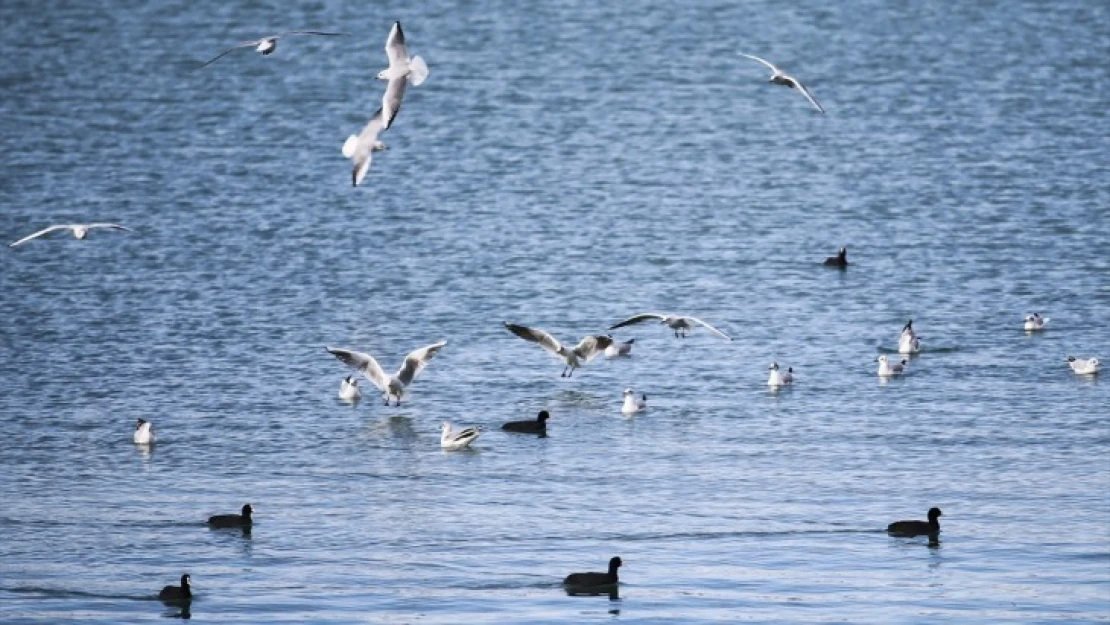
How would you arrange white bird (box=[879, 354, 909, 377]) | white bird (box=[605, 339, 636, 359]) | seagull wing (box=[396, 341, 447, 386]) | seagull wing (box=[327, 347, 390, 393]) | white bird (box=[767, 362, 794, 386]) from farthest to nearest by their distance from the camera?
white bird (box=[605, 339, 636, 359]) < white bird (box=[879, 354, 909, 377]) < white bird (box=[767, 362, 794, 386]) < seagull wing (box=[327, 347, 390, 393]) < seagull wing (box=[396, 341, 447, 386])

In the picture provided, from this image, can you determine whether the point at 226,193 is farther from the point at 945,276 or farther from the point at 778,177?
the point at 945,276

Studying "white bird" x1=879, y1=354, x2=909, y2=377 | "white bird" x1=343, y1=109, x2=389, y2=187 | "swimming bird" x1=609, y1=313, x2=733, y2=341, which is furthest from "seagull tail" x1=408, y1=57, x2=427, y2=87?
"white bird" x1=879, y1=354, x2=909, y2=377

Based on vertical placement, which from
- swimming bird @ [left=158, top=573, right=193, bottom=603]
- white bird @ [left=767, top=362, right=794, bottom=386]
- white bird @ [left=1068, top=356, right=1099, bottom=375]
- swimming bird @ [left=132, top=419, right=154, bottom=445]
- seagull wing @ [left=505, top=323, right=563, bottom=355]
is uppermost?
seagull wing @ [left=505, top=323, right=563, bottom=355]

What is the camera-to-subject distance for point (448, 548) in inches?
1439

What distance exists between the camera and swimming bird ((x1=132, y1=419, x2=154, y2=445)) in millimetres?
41688

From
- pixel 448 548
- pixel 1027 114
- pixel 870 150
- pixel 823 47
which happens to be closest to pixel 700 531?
pixel 448 548

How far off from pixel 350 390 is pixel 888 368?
31.2 feet

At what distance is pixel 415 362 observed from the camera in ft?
141

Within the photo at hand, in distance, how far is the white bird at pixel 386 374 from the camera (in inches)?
1678

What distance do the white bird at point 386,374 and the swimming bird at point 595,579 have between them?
8392 millimetres

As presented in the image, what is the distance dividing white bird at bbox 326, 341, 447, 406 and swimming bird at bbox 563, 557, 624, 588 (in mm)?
8392

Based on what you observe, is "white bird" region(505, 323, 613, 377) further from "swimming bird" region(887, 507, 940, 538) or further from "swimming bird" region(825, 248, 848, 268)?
"swimming bird" region(825, 248, 848, 268)

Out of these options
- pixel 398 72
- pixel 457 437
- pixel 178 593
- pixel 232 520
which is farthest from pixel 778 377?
pixel 398 72

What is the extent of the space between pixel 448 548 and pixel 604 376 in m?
11.4
